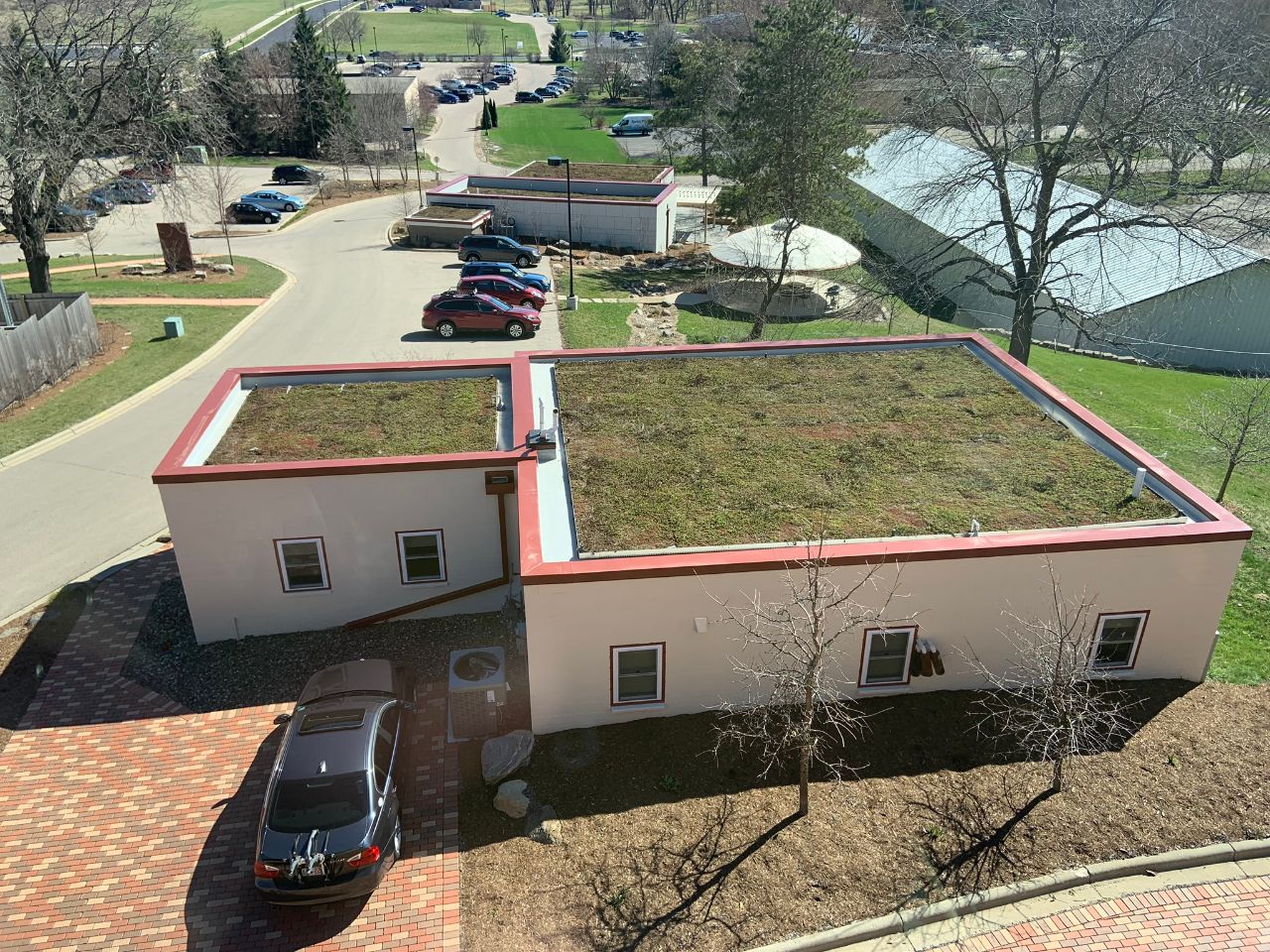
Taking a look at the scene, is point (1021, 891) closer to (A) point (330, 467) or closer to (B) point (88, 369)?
(A) point (330, 467)

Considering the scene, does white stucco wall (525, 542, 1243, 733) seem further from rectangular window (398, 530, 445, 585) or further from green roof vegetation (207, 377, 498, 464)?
green roof vegetation (207, 377, 498, 464)

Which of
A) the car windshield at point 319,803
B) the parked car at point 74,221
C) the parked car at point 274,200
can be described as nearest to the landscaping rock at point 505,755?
the car windshield at point 319,803

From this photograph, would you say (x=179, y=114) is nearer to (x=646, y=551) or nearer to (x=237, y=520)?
(x=237, y=520)

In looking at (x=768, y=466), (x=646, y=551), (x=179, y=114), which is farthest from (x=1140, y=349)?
(x=179, y=114)

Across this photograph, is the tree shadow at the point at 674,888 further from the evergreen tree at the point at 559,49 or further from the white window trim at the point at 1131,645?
the evergreen tree at the point at 559,49

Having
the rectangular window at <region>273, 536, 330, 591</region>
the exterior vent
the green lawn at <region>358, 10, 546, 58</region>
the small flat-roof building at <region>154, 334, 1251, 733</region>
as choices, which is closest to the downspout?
the small flat-roof building at <region>154, 334, 1251, 733</region>

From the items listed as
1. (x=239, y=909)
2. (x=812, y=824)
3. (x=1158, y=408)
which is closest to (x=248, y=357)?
(x=239, y=909)
